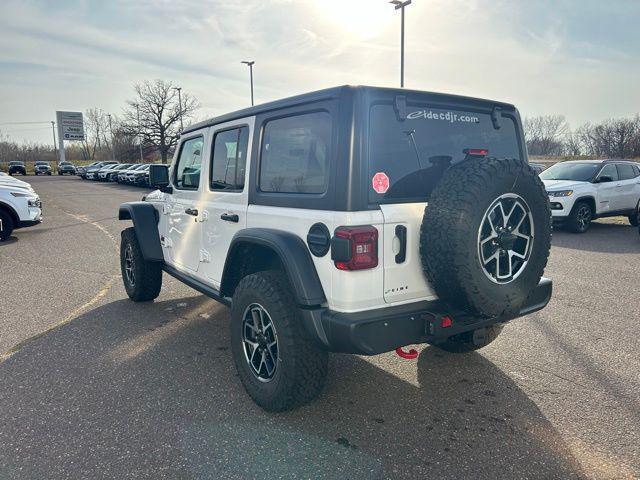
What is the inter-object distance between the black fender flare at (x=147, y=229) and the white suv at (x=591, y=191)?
8.59m

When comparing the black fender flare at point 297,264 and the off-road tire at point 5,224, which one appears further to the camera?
the off-road tire at point 5,224

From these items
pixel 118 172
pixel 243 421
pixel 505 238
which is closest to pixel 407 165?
Result: pixel 505 238

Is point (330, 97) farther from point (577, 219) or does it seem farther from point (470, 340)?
point (577, 219)

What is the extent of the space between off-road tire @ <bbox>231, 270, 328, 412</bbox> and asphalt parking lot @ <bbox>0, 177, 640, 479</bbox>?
0.56 feet

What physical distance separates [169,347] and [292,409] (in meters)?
1.62

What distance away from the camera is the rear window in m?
2.61

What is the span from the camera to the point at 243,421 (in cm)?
288

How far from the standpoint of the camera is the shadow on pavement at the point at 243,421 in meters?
2.44

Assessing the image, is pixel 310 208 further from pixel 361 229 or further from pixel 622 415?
pixel 622 415

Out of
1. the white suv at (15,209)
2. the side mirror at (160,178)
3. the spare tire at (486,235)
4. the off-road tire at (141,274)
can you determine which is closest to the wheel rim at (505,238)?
the spare tire at (486,235)

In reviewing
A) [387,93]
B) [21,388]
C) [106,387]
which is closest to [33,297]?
[21,388]

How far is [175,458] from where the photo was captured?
8.22 feet

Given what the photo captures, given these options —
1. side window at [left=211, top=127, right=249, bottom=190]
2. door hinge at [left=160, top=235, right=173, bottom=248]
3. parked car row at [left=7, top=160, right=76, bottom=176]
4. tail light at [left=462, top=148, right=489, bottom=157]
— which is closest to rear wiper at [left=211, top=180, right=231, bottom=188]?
side window at [left=211, top=127, right=249, bottom=190]

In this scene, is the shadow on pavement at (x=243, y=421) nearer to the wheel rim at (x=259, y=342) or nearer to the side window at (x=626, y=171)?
the wheel rim at (x=259, y=342)
